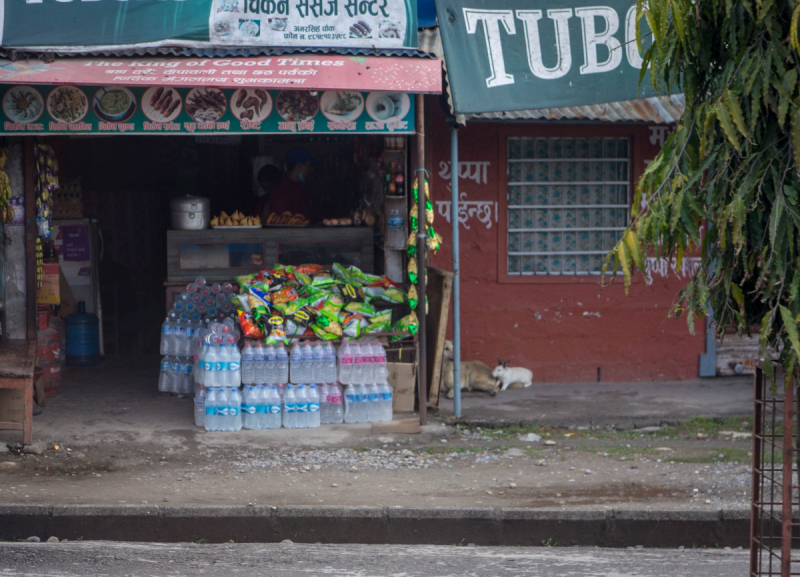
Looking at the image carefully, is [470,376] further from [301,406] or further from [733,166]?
[733,166]

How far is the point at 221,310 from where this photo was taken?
8.69m

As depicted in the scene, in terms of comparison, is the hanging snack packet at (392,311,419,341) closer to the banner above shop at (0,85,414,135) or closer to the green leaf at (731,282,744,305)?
the banner above shop at (0,85,414,135)

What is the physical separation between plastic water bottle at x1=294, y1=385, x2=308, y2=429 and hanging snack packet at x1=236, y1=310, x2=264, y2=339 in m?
0.63

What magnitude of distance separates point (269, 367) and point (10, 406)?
2168 mm

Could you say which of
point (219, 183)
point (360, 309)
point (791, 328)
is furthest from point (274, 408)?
point (791, 328)

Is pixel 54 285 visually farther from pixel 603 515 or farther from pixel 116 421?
pixel 603 515

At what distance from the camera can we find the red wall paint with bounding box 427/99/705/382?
30.3 feet

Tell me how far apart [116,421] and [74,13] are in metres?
3.75

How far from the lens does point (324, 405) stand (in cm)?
786

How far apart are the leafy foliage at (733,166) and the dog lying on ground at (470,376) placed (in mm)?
5550

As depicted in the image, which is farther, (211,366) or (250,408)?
(250,408)

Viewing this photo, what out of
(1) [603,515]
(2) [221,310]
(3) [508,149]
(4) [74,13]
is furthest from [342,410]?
(4) [74,13]

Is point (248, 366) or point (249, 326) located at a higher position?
point (249, 326)

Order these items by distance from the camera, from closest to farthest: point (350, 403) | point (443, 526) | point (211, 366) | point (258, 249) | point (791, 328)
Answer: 1. point (791, 328)
2. point (443, 526)
3. point (211, 366)
4. point (350, 403)
5. point (258, 249)
